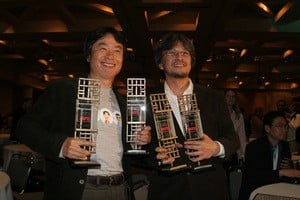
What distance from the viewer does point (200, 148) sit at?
5.31 feet

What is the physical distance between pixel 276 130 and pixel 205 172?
1.80m

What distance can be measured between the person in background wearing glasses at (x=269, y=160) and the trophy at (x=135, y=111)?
1422 mm

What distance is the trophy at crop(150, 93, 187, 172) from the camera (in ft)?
5.57

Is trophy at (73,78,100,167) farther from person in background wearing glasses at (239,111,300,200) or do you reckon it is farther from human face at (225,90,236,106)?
human face at (225,90,236,106)

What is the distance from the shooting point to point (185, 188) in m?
1.75

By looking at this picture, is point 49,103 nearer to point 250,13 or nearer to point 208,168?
point 208,168

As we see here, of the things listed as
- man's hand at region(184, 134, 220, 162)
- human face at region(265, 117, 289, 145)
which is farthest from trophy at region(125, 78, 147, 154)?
human face at region(265, 117, 289, 145)

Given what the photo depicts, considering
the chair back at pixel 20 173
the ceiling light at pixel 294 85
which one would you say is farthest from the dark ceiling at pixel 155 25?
the ceiling light at pixel 294 85

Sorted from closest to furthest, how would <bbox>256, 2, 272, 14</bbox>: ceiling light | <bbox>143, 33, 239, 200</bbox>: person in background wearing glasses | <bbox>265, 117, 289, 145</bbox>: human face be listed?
<bbox>143, 33, 239, 200</bbox>: person in background wearing glasses < <bbox>265, 117, 289, 145</bbox>: human face < <bbox>256, 2, 272, 14</bbox>: ceiling light

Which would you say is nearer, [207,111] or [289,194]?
[207,111]

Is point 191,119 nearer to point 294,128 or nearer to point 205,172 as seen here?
point 205,172

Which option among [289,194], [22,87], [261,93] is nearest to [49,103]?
[289,194]

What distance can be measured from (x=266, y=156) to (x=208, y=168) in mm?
1565

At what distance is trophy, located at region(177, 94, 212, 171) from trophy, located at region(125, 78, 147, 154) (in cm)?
17
